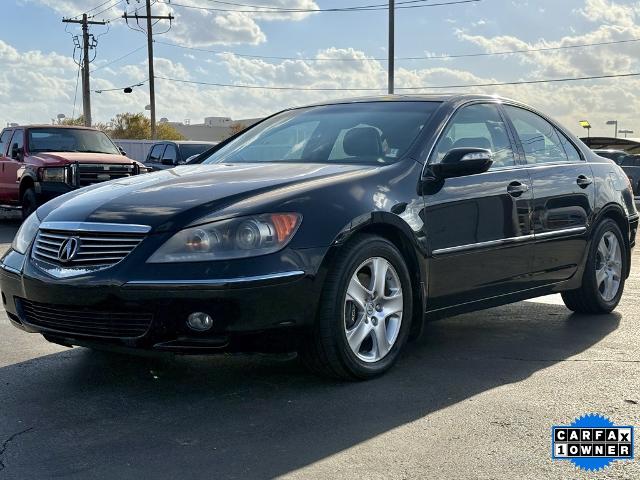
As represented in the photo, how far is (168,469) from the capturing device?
347cm

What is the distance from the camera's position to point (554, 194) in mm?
6094

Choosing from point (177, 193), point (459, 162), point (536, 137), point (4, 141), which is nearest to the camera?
point (177, 193)

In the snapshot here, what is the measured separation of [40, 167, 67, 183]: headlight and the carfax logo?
10895 millimetres

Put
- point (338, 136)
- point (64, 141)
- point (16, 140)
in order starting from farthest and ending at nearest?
point (16, 140), point (64, 141), point (338, 136)

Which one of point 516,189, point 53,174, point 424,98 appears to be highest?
point 424,98

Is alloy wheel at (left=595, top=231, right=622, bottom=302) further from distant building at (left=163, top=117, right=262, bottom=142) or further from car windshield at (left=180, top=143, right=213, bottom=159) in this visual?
distant building at (left=163, top=117, right=262, bottom=142)

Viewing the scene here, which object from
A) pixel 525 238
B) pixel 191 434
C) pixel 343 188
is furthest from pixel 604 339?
pixel 191 434

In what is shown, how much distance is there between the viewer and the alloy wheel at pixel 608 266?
674 centimetres

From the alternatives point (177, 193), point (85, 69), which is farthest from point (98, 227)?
point (85, 69)

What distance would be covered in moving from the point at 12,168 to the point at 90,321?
11256 mm

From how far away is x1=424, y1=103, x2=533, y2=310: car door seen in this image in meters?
5.12

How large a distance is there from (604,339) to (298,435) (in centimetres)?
288

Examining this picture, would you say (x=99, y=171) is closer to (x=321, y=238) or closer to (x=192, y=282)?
(x=321, y=238)

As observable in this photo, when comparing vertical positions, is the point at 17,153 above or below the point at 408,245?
above
